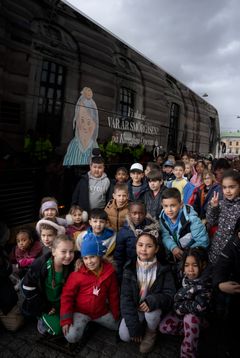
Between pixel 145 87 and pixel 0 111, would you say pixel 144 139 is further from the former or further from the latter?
pixel 0 111

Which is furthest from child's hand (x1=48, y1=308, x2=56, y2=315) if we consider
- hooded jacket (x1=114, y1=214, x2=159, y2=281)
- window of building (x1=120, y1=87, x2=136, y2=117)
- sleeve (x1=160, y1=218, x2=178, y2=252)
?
window of building (x1=120, y1=87, x2=136, y2=117)

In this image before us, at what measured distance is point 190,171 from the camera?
6.32 metres

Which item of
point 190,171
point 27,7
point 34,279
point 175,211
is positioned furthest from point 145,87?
point 34,279

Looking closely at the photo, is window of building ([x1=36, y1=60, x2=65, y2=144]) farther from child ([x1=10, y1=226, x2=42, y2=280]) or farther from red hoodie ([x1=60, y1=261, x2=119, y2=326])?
red hoodie ([x1=60, y1=261, x2=119, y2=326])

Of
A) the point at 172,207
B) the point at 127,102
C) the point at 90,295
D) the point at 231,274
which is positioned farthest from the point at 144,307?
the point at 127,102

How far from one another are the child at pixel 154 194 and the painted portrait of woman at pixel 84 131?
1.00m

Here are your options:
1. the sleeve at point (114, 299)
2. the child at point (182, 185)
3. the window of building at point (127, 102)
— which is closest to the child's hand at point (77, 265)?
the sleeve at point (114, 299)

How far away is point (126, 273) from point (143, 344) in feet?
1.99

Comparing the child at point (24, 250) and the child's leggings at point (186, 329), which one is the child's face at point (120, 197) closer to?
the child at point (24, 250)

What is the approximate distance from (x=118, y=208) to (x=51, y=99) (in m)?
1.59

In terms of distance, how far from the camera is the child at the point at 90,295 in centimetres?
233

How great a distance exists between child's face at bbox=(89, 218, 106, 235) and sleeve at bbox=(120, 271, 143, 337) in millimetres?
697

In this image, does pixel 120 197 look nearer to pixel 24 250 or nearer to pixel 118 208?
pixel 118 208

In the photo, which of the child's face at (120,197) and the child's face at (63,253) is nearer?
the child's face at (63,253)
